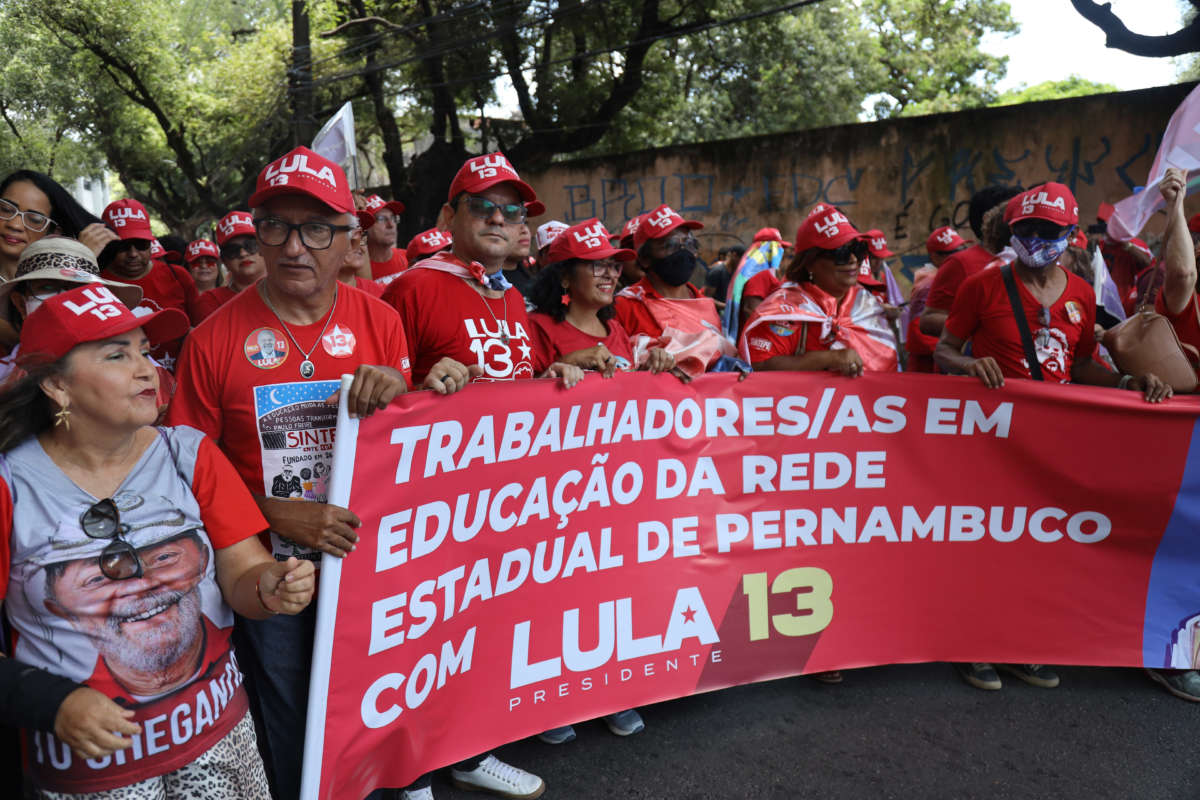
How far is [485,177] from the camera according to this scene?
3100 mm

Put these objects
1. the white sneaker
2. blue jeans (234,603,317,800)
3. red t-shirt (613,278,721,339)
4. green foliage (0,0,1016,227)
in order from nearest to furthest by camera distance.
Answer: blue jeans (234,603,317,800), the white sneaker, red t-shirt (613,278,721,339), green foliage (0,0,1016,227)

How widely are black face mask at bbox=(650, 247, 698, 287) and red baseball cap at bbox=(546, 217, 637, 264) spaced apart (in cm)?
71

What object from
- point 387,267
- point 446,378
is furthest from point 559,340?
point 387,267

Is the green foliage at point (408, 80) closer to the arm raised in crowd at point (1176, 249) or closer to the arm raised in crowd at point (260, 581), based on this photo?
the arm raised in crowd at point (1176, 249)

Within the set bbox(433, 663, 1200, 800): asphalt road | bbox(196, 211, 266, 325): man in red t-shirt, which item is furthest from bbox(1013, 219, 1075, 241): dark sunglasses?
bbox(196, 211, 266, 325): man in red t-shirt

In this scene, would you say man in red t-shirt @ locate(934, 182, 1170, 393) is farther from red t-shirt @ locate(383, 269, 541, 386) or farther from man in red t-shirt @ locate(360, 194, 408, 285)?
man in red t-shirt @ locate(360, 194, 408, 285)

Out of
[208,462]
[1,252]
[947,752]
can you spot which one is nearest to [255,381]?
[208,462]

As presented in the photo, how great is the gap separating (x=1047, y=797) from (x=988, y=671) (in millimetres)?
826

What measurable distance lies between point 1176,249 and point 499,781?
3628 mm

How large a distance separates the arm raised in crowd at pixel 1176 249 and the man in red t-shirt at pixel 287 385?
3.43 m

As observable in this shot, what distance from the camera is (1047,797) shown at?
2969 mm

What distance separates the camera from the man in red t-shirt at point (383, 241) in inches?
225

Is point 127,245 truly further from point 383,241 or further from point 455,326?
point 455,326

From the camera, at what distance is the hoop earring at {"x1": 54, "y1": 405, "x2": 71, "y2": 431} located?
6.02 feet
